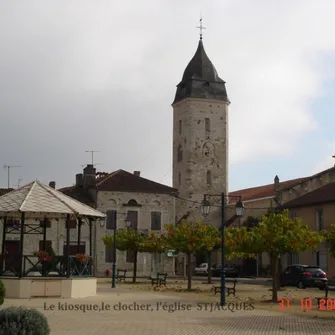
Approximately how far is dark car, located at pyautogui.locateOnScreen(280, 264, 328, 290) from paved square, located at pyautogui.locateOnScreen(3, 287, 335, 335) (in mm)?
13673

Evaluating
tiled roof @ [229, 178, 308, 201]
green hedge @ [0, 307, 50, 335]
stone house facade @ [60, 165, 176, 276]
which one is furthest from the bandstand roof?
tiled roof @ [229, 178, 308, 201]

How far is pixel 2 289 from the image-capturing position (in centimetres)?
1539

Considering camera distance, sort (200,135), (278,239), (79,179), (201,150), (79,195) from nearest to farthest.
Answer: (278,239) < (79,195) < (79,179) < (201,150) < (200,135)

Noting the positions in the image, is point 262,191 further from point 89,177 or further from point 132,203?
point 89,177

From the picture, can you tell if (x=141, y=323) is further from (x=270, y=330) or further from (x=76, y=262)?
(x=76, y=262)

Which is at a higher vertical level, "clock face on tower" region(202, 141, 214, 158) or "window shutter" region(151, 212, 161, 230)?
"clock face on tower" region(202, 141, 214, 158)

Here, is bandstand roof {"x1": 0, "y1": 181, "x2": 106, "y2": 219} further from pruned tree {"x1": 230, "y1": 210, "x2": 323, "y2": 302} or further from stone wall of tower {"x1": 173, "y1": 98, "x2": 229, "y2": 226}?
stone wall of tower {"x1": 173, "y1": 98, "x2": 229, "y2": 226}

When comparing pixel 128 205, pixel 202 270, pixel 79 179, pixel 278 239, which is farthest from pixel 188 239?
pixel 79 179

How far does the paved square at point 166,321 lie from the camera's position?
14531mm

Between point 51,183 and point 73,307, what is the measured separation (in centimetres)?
3985

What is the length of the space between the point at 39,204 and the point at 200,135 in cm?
4775

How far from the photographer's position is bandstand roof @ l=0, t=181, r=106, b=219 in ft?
78.5

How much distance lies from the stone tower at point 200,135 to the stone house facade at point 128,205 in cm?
1254

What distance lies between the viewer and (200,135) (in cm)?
7112
